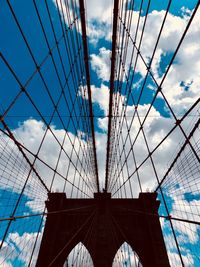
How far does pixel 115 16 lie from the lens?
743cm

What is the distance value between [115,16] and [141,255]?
13837 millimetres

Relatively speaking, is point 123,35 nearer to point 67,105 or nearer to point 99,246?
point 67,105

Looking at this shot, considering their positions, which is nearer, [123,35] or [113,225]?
[123,35]

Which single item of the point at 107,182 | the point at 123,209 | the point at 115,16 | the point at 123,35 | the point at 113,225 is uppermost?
the point at 107,182

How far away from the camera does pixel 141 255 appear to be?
13.1m

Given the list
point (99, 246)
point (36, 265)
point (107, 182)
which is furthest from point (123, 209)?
point (107, 182)

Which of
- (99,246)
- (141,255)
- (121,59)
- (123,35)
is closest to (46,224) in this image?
(99,246)

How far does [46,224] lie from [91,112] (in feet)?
28.5

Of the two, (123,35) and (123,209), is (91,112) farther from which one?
(123,209)

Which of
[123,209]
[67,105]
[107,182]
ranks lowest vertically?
[123,209]

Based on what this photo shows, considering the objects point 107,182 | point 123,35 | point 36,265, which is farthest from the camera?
point 107,182

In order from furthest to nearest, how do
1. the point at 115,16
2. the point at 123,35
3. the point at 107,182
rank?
the point at 107,182 → the point at 123,35 → the point at 115,16

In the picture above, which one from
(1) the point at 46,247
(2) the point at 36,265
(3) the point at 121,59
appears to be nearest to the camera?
(3) the point at 121,59

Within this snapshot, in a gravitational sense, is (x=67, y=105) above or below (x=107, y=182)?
below
